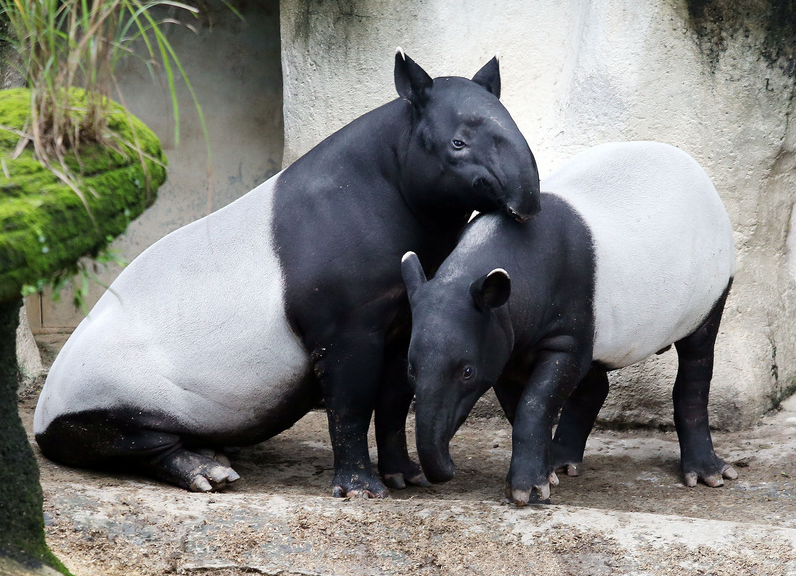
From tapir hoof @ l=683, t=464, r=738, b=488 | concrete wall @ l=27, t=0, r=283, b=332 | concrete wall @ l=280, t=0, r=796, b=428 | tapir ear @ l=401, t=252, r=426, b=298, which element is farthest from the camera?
concrete wall @ l=27, t=0, r=283, b=332

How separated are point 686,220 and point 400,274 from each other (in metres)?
1.43

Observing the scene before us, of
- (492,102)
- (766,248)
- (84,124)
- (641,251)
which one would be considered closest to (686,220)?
(641,251)

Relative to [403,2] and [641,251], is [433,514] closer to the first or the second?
[641,251]

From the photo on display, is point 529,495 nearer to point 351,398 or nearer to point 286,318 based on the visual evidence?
point 351,398

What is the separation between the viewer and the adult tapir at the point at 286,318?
454cm

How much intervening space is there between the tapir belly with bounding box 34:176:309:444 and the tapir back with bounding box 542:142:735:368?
1.42 m

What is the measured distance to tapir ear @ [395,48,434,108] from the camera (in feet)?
14.6

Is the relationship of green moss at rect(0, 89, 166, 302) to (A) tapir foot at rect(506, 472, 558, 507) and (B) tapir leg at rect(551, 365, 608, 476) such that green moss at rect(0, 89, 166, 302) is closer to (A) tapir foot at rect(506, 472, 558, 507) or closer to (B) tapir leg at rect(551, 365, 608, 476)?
(A) tapir foot at rect(506, 472, 558, 507)

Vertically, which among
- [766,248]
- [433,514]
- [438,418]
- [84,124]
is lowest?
[433,514]

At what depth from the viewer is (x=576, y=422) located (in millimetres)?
5309

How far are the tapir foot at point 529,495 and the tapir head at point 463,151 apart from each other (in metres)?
1.14

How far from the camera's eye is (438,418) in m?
3.95

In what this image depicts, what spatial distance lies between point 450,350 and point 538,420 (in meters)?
0.65

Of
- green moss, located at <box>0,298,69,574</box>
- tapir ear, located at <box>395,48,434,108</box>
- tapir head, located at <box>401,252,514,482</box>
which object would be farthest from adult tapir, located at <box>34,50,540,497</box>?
green moss, located at <box>0,298,69,574</box>
